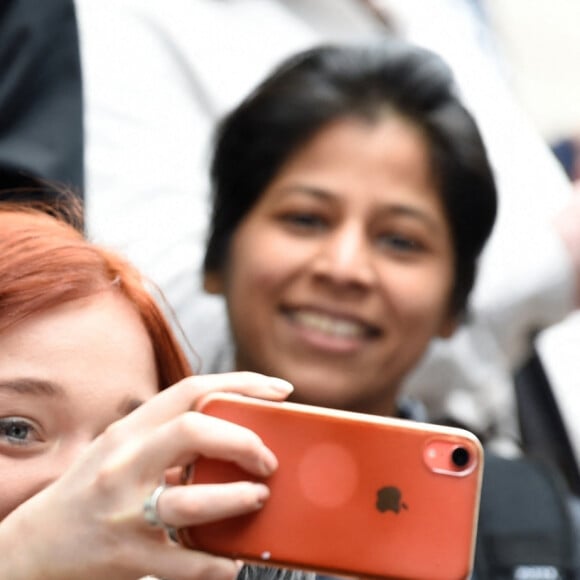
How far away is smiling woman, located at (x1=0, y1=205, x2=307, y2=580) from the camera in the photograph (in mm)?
377

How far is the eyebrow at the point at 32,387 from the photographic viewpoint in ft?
1.51

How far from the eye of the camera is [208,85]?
3.46 ft

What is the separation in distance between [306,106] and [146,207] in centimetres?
19

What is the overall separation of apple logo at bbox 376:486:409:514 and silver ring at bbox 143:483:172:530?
0.23 feet

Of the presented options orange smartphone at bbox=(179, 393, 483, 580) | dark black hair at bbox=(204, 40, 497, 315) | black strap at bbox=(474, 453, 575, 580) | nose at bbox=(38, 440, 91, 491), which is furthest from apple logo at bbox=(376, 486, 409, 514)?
dark black hair at bbox=(204, 40, 497, 315)

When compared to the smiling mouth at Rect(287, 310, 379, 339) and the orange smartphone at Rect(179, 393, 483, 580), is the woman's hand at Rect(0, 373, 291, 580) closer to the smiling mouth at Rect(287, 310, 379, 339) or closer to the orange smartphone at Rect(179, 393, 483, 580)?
the orange smartphone at Rect(179, 393, 483, 580)

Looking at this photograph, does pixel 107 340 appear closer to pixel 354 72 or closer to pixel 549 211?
pixel 354 72

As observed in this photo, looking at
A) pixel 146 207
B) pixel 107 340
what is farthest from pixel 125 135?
pixel 107 340

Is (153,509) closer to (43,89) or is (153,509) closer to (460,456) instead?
(460,456)

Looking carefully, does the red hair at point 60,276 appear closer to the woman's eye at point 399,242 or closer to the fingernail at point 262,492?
Result: the fingernail at point 262,492

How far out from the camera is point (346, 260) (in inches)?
30.6

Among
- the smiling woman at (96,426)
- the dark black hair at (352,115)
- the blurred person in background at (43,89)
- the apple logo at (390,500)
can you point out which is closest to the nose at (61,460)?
the smiling woman at (96,426)

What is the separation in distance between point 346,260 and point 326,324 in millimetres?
42

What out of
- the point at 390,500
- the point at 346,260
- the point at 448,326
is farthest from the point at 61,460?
the point at 448,326
